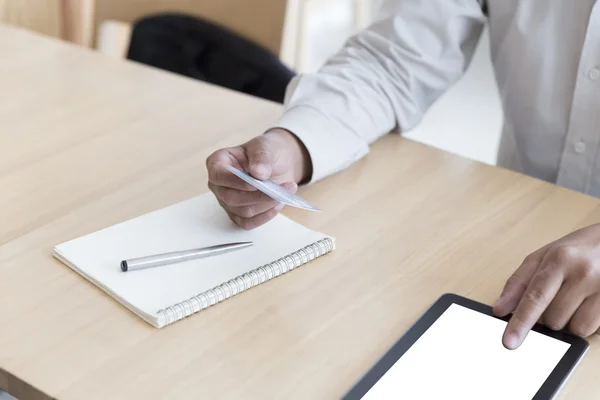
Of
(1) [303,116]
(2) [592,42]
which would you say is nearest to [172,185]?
(1) [303,116]

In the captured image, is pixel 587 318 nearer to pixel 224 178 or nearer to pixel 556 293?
pixel 556 293

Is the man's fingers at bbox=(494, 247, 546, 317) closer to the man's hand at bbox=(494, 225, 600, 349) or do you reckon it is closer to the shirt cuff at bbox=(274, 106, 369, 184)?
the man's hand at bbox=(494, 225, 600, 349)

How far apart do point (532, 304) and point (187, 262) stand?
346mm

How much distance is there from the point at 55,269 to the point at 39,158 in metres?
0.28

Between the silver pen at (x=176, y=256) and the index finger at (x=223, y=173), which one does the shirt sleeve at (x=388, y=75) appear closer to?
the index finger at (x=223, y=173)

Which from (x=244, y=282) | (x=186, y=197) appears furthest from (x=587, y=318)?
(x=186, y=197)

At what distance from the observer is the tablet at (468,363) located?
726 millimetres

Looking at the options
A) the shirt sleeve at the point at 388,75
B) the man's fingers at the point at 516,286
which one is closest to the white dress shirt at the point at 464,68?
the shirt sleeve at the point at 388,75

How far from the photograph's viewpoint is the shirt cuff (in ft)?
3.49

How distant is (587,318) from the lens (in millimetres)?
791

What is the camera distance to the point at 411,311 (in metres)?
0.83

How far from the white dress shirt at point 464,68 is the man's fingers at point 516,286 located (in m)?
0.34

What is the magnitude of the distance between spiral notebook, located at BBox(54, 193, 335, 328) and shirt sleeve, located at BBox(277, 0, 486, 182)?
0.64ft

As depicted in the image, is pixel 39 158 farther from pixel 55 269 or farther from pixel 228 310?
pixel 228 310
